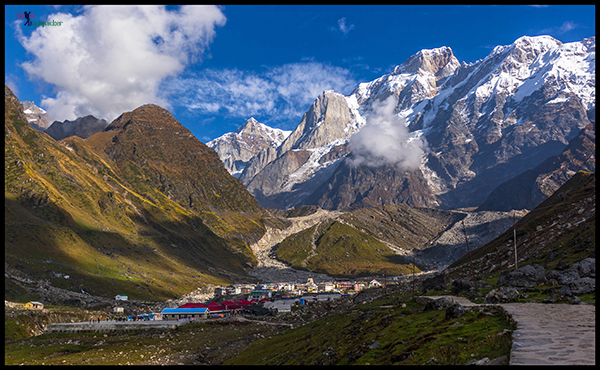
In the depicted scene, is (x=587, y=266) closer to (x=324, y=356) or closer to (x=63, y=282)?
(x=324, y=356)

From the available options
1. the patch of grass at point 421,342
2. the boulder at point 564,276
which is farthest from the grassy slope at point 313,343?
the boulder at point 564,276

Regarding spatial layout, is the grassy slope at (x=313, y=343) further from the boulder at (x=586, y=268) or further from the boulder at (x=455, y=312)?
the boulder at (x=586, y=268)

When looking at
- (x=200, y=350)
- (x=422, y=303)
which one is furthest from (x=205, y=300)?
(x=422, y=303)

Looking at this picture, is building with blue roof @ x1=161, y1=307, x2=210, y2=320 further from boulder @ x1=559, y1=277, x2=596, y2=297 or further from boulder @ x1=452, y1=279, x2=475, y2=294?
boulder @ x1=559, y1=277, x2=596, y2=297

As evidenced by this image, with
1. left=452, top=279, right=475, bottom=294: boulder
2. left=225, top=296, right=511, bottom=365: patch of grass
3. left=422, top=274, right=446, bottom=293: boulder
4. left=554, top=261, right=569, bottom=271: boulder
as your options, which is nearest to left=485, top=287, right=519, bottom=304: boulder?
left=225, top=296, right=511, bottom=365: patch of grass

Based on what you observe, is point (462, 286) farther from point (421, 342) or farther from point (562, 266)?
point (421, 342)
